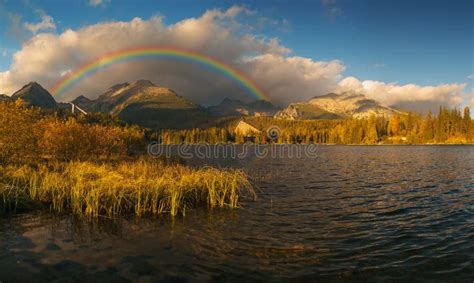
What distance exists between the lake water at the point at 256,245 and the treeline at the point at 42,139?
18672mm

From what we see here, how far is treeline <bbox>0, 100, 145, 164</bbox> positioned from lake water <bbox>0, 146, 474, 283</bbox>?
1867 cm

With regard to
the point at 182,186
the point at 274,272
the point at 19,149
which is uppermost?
the point at 19,149

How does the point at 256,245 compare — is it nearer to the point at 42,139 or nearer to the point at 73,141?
the point at 42,139

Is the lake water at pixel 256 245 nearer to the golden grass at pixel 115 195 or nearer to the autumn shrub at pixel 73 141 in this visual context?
the golden grass at pixel 115 195

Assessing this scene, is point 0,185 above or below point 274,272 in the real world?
above

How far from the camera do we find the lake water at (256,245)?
38.4 ft

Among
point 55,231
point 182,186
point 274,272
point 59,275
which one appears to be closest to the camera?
point 59,275

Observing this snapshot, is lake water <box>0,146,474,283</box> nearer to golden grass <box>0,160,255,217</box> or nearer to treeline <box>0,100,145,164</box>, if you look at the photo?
golden grass <box>0,160,255,217</box>

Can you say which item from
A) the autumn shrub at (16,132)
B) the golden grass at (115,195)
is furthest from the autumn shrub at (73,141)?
the golden grass at (115,195)

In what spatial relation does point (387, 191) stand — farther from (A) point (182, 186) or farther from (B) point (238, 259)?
(B) point (238, 259)

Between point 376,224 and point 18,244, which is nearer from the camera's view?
point 18,244

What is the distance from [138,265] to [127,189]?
9.88 meters

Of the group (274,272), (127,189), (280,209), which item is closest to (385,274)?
(274,272)

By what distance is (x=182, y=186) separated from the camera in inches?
902
